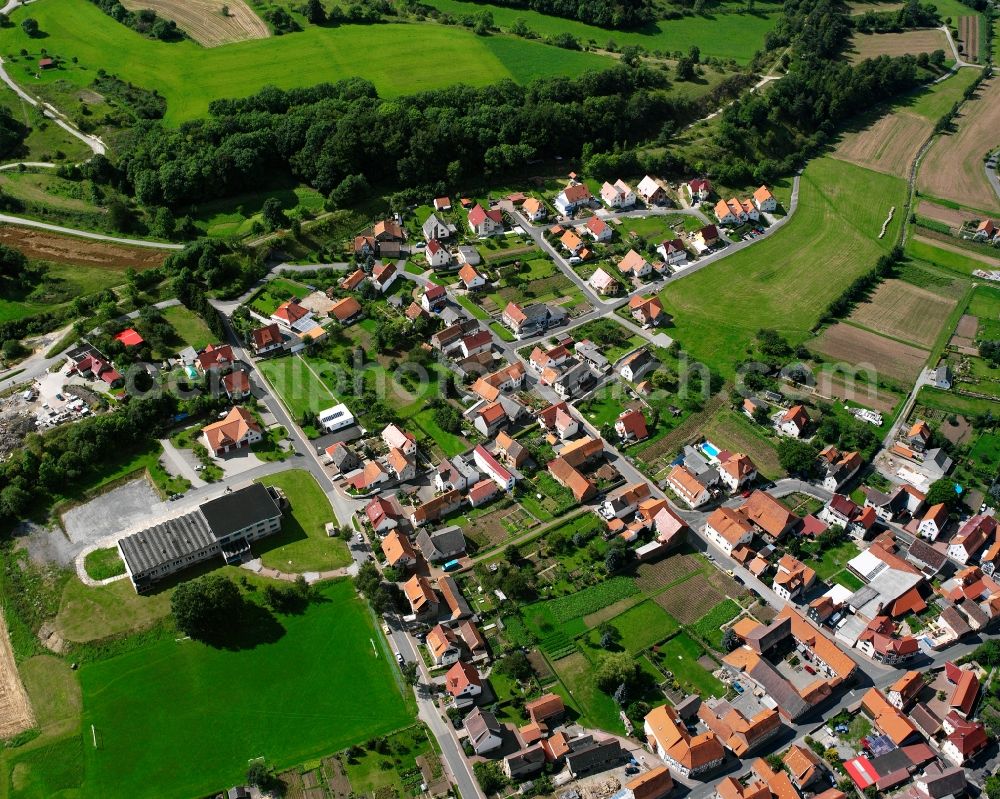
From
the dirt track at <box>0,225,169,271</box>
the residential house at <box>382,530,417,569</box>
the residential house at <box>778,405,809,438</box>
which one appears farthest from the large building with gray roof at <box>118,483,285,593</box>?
the residential house at <box>778,405,809,438</box>

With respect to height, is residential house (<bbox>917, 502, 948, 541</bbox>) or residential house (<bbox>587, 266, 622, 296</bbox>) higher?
residential house (<bbox>587, 266, 622, 296</bbox>)

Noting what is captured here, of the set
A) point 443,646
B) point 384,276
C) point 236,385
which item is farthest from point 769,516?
point 236,385

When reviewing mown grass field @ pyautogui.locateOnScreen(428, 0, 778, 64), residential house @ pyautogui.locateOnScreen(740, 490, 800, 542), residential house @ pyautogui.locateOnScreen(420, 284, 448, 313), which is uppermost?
mown grass field @ pyautogui.locateOnScreen(428, 0, 778, 64)

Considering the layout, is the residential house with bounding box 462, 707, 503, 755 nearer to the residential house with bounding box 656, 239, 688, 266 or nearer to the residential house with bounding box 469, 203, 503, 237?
the residential house with bounding box 656, 239, 688, 266

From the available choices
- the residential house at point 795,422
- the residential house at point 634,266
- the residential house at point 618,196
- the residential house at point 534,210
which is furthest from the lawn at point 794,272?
the residential house at point 534,210

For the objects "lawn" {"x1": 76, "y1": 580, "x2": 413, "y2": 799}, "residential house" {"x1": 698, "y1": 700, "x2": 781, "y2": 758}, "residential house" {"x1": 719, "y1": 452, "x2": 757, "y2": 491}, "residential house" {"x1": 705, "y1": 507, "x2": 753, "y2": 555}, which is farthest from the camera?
"residential house" {"x1": 719, "y1": 452, "x2": 757, "y2": 491}

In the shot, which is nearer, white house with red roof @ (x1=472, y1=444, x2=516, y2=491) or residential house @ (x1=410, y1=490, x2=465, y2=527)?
residential house @ (x1=410, y1=490, x2=465, y2=527)

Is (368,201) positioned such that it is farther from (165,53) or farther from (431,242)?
(165,53)
